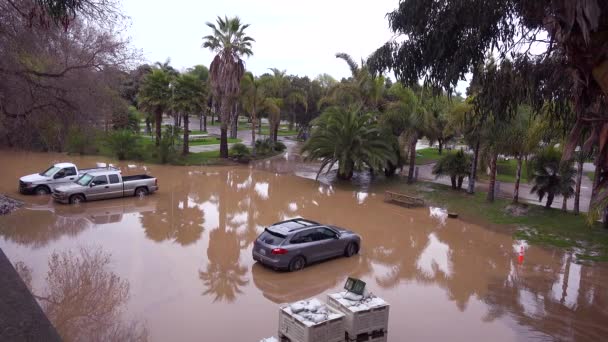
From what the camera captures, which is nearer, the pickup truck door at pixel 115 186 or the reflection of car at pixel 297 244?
the reflection of car at pixel 297 244

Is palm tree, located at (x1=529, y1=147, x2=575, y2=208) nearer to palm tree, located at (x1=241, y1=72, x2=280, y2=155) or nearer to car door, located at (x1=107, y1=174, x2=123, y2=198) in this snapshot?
car door, located at (x1=107, y1=174, x2=123, y2=198)

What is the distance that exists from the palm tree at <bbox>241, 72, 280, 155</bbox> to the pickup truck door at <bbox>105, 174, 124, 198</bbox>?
18.3 meters

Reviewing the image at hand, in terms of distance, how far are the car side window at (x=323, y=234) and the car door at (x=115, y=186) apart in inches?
474

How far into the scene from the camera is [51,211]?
19.2 meters

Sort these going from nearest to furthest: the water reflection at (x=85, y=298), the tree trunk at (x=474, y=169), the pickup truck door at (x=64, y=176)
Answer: the water reflection at (x=85, y=298), the pickup truck door at (x=64, y=176), the tree trunk at (x=474, y=169)

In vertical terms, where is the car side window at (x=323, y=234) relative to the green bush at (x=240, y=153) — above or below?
below

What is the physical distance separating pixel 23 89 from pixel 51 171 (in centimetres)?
853

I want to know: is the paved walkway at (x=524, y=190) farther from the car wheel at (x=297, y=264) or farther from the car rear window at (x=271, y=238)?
the car rear window at (x=271, y=238)

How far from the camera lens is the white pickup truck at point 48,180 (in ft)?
71.7

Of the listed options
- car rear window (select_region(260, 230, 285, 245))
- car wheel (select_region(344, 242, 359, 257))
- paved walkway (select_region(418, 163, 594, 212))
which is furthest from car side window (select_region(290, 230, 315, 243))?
paved walkway (select_region(418, 163, 594, 212))

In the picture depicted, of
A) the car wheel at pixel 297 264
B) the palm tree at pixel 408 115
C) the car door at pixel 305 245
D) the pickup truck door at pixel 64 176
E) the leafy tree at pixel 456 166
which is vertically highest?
the palm tree at pixel 408 115

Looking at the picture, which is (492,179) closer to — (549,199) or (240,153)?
(549,199)

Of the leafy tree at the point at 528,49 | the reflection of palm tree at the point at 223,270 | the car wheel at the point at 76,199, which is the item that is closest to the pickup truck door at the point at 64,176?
the car wheel at the point at 76,199

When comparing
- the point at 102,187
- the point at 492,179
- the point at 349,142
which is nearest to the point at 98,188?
the point at 102,187
